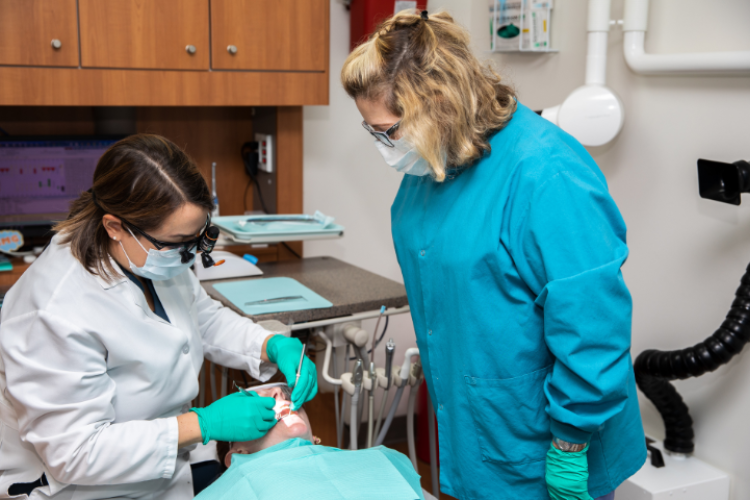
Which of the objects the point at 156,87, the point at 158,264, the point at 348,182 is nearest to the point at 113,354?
the point at 158,264

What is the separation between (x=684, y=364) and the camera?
5.45ft

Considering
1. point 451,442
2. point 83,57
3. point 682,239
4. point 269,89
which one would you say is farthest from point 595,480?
point 83,57

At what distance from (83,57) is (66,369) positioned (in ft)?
4.15

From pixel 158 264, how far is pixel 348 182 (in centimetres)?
166

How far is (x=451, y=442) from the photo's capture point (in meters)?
1.30

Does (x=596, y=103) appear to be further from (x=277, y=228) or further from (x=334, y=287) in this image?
(x=277, y=228)

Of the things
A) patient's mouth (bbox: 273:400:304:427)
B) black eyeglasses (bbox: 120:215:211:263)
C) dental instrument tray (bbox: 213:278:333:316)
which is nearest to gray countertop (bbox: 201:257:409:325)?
dental instrument tray (bbox: 213:278:333:316)

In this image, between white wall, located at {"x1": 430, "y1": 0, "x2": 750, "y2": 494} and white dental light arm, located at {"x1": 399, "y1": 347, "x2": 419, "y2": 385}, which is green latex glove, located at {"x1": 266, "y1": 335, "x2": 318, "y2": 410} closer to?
white dental light arm, located at {"x1": 399, "y1": 347, "x2": 419, "y2": 385}

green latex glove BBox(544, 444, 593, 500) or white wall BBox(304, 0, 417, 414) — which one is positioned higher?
white wall BBox(304, 0, 417, 414)

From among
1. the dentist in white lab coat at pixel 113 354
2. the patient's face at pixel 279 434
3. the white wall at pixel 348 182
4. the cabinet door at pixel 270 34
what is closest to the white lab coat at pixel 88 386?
the dentist in white lab coat at pixel 113 354

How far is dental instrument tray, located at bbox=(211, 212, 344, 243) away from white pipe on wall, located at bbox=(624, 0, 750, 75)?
3.20ft

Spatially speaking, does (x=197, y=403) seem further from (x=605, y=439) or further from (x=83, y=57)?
(x=605, y=439)

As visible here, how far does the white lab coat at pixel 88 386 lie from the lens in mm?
1066

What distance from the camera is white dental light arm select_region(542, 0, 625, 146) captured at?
1800mm
